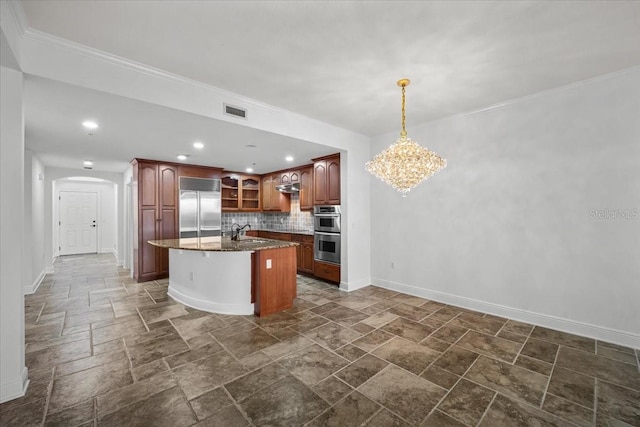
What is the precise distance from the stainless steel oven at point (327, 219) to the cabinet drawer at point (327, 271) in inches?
26.8

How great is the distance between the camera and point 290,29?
212cm

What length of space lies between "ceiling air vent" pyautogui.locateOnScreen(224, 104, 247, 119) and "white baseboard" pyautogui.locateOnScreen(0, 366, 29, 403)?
2.98 meters

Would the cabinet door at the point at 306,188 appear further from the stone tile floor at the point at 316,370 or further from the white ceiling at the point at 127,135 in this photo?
the stone tile floor at the point at 316,370

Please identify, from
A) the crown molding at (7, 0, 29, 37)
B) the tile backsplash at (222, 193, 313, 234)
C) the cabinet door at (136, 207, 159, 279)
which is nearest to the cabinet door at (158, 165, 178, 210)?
the cabinet door at (136, 207, 159, 279)

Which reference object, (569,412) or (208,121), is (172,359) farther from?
(569,412)

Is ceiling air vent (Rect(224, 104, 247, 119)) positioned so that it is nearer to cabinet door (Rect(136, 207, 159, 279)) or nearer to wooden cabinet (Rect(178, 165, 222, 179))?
wooden cabinet (Rect(178, 165, 222, 179))

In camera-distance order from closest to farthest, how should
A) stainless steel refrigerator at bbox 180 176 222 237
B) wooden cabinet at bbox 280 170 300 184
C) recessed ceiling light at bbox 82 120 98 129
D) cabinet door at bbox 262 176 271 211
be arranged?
recessed ceiling light at bbox 82 120 98 129, stainless steel refrigerator at bbox 180 176 222 237, wooden cabinet at bbox 280 170 300 184, cabinet door at bbox 262 176 271 211

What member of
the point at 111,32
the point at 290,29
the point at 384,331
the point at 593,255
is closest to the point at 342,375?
the point at 384,331

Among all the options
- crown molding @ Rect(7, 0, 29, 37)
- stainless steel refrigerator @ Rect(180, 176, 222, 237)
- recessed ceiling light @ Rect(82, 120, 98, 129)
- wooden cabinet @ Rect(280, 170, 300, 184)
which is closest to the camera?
crown molding @ Rect(7, 0, 29, 37)

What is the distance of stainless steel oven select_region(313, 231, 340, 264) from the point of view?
5062mm

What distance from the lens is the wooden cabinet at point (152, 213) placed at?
5402 mm

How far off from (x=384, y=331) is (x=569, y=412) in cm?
163

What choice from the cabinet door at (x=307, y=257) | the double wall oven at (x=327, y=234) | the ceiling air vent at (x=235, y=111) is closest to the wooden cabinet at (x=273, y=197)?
the cabinet door at (x=307, y=257)

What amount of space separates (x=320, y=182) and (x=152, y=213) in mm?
3534
